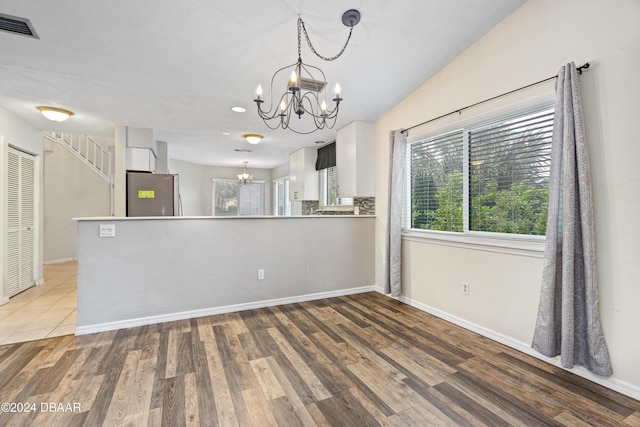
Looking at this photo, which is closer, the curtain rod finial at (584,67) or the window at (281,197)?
the curtain rod finial at (584,67)

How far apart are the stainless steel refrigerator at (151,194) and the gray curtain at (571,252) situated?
159 inches

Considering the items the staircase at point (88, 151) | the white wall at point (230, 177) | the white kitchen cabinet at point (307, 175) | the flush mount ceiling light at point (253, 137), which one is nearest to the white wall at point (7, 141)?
the staircase at point (88, 151)

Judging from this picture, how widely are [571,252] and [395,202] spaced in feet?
6.05

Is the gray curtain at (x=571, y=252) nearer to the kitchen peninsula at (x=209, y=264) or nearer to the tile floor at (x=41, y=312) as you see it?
the kitchen peninsula at (x=209, y=264)

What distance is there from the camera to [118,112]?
3.67 m

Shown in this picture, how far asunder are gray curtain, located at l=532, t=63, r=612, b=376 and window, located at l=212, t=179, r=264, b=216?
7.71 metres

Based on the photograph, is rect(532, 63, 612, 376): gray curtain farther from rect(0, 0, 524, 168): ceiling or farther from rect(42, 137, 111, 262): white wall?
rect(42, 137, 111, 262): white wall

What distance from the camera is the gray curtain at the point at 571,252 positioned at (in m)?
1.94

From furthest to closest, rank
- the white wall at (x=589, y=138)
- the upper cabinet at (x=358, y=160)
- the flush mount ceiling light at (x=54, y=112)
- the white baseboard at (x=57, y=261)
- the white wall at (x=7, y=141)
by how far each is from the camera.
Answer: the white baseboard at (x=57, y=261) < the upper cabinet at (x=358, y=160) < the white wall at (x=7, y=141) < the flush mount ceiling light at (x=54, y=112) < the white wall at (x=589, y=138)

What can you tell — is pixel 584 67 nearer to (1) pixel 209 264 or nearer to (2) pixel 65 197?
(1) pixel 209 264

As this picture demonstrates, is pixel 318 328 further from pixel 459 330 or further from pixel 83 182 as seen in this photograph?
pixel 83 182

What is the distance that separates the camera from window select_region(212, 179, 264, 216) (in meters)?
8.55

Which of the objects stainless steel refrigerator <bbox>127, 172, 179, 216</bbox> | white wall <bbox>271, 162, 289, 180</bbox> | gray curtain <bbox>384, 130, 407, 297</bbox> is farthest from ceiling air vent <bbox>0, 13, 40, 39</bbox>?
white wall <bbox>271, 162, 289, 180</bbox>

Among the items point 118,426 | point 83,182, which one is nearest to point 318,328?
point 118,426
